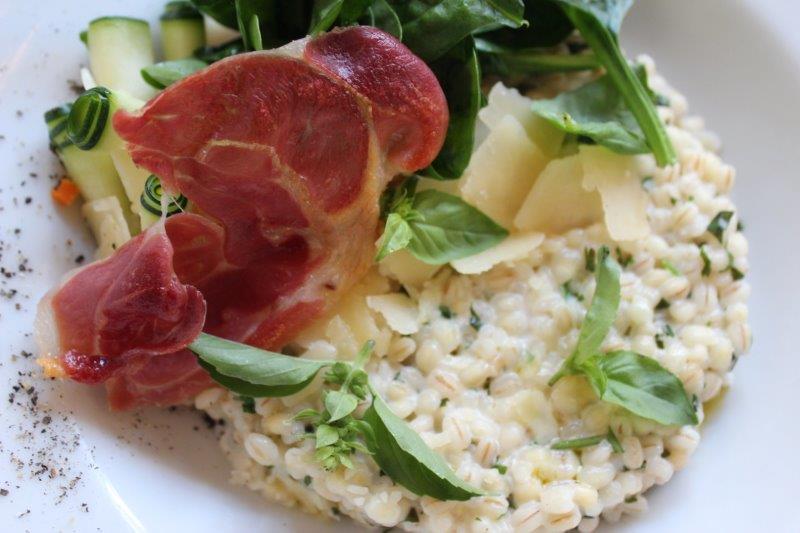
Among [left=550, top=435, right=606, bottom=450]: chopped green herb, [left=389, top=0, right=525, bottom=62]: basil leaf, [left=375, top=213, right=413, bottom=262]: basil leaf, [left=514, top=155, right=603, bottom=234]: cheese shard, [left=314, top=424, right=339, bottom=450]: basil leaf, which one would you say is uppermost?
[left=389, top=0, right=525, bottom=62]: basil leaf

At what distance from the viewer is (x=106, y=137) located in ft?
7.77

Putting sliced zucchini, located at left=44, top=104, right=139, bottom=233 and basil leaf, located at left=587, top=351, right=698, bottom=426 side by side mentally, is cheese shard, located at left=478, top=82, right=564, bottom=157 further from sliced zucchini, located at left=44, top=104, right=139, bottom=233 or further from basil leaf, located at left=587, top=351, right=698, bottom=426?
sliced zucchini, located at left=44, top=104, right=139, bottom=233

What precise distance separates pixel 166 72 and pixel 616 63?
55.2 inches

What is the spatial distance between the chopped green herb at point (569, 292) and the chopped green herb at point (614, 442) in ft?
1.32

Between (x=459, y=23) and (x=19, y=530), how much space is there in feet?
5.72

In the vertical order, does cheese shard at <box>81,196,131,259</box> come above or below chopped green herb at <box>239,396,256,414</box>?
above

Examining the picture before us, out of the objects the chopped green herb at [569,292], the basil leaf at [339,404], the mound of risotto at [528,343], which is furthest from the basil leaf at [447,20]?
the basil leaf at [339,404]

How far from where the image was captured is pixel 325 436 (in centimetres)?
207

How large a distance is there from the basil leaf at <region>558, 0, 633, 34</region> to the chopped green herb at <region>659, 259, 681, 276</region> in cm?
76

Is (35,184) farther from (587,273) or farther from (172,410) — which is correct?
(587,273)

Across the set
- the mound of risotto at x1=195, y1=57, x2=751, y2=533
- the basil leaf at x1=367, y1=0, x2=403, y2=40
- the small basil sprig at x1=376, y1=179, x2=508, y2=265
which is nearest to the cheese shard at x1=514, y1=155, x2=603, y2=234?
the mound of risotto at x1=195, y1=57, x2=751, y2=533

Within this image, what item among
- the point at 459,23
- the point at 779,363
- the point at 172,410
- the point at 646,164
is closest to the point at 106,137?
the point at 172,410

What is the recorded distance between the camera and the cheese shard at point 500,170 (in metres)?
2.47

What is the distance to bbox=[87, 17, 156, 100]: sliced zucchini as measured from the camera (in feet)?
8.32
